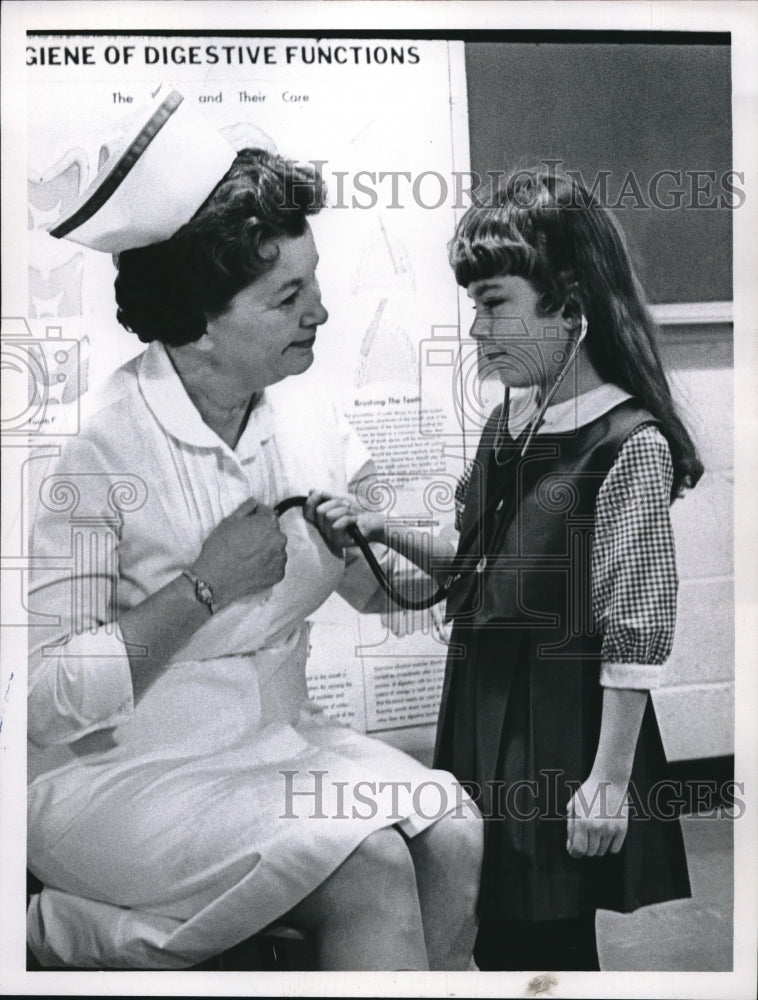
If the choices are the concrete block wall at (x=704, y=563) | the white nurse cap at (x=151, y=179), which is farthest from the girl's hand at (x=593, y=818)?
the white nurse cap at (x=151, y=179)

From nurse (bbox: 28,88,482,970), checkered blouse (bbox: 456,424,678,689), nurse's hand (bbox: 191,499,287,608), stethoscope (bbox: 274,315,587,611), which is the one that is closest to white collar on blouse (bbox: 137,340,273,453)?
nurse (bbox: 28,88,482,970)

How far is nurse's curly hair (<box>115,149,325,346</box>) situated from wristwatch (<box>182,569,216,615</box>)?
342 millimetres

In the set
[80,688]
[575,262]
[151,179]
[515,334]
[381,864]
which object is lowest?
[381,864]

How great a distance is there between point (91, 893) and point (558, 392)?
101 centimetres

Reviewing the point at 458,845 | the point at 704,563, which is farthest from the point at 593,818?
the point at 704,563

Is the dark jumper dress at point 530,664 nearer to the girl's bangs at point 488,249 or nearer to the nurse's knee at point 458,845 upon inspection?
the nurse's knee at point 458,845

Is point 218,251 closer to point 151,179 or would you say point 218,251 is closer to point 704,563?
point 151,179

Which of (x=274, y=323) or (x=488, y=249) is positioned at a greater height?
(x=488, y=249)

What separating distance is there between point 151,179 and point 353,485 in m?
0.53

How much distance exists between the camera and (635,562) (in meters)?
1.64

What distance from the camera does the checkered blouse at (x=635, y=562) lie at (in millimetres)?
1632

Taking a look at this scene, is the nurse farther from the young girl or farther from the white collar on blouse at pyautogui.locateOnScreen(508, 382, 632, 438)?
the white collar on blouse at pyautogui.locateOnScreen(508, 382, 632, 438)

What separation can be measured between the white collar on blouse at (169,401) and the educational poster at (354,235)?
3 centimetres

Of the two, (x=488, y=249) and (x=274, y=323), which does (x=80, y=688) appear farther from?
(x=488, y=249)
